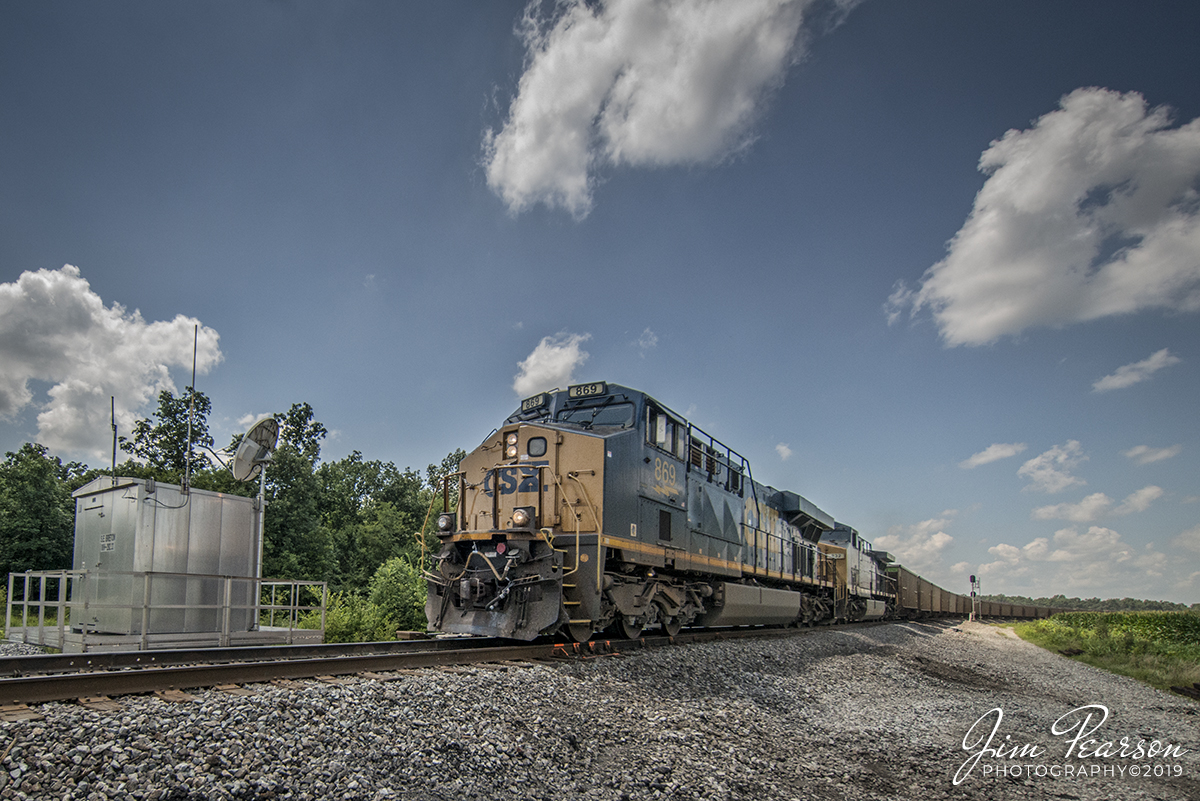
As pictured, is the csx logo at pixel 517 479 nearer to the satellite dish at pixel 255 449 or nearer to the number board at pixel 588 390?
the number board at pixel 588 390

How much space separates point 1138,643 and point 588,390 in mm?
20814

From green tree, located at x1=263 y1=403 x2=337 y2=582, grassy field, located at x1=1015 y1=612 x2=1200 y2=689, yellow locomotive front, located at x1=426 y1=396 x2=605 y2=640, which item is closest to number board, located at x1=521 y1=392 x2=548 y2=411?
yellow locomotive front, located at x1=426 y1=396 x2=605 y2=640

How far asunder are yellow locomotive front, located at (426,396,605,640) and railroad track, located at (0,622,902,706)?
1.49 ft

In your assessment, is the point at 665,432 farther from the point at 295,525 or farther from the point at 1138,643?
the point at 295,525

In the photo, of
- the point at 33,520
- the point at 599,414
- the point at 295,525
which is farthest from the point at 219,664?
the point at 33,520

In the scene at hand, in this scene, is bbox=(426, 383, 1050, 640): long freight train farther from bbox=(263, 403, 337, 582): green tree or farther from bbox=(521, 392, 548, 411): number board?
bbox=(263, 403, 337, 582): green tree

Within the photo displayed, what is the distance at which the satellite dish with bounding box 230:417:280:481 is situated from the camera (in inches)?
500

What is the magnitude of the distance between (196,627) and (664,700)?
848cm

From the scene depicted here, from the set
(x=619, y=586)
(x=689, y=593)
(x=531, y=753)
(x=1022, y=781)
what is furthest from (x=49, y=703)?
(x=689, y=593)

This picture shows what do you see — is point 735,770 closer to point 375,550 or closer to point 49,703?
point 49,703

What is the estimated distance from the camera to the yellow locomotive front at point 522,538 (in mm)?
8734

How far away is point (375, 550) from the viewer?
34812 mm

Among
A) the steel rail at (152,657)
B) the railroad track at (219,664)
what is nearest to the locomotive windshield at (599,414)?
the railroad track at (219,664)

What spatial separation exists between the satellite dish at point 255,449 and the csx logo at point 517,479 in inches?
213
